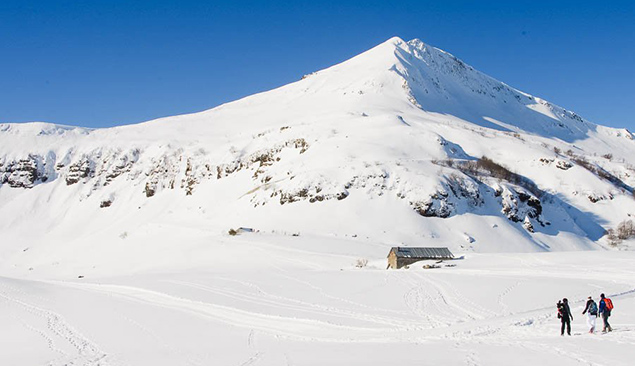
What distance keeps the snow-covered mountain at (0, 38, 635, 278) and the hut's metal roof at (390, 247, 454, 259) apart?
7.15 m

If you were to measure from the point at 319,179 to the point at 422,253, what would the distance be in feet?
67.5

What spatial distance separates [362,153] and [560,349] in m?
53.7

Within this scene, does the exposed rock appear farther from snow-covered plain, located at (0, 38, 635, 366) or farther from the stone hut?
the stone hut

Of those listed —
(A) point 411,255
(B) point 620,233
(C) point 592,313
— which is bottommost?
(C) point 592,313

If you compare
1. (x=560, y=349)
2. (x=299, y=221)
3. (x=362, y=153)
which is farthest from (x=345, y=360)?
(x=362, y=153)

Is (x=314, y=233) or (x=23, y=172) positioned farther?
(x=23, y=172)

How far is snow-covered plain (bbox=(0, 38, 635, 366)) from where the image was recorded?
753 inches

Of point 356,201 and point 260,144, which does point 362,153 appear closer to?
point 356,201

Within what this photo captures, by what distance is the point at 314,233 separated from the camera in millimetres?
54156

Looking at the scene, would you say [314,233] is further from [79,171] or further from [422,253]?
[79,171]

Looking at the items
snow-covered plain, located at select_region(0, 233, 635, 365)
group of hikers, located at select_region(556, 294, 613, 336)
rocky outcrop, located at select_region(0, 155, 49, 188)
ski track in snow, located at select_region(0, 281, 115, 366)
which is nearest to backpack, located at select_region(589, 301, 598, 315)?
group of hikers, located at select_region(556, 294, 613, 336)

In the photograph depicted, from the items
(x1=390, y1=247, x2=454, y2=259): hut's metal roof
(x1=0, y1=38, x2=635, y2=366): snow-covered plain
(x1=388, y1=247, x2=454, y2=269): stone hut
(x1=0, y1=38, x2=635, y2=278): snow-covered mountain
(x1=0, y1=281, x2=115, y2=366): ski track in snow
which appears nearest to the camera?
(x1=0, y1=281, x2=115, y2=366): ski track in snow

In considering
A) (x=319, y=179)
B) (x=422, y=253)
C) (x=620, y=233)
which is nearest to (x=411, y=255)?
(x=422, y=253)

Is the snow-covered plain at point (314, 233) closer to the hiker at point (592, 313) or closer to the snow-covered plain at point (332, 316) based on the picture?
the snow-covered plain at point (332, 316)
